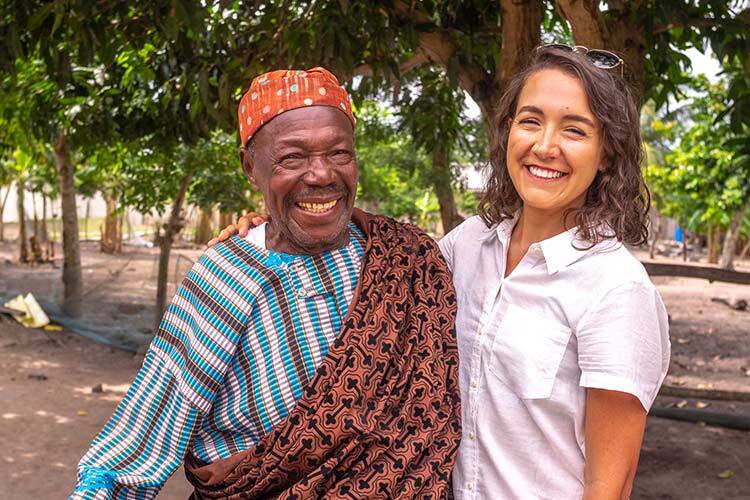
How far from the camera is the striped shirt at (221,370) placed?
1.63m

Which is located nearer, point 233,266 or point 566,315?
point 566,315

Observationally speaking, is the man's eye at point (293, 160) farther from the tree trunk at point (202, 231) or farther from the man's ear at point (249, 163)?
the tree trunk at point (202, 231)

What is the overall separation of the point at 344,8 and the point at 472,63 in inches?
32.4

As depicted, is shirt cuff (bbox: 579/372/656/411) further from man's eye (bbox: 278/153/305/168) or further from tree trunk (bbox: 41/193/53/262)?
tree trunk (bbox: 41/193/53/262)

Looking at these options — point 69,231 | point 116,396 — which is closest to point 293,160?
point 116,396

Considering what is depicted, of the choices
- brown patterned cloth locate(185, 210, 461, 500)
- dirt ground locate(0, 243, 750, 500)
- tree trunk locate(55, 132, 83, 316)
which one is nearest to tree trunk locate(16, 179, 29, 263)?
dirt ground locate(0, 243, 750, 500)

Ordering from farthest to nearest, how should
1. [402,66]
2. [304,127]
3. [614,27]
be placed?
1. [402,66]
2. [614,27]
3. [304,127]

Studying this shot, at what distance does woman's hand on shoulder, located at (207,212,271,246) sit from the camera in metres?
1.88

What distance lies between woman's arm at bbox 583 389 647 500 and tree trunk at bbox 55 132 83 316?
9744 mm

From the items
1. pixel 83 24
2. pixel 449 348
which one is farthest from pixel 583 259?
pixel 83 24

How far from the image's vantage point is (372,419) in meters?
→ 1.55

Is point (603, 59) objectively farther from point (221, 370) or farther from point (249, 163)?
point (221, 370)

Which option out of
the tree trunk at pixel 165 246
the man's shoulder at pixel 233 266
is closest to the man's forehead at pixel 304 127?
the man's shoulder at pixel 233 266

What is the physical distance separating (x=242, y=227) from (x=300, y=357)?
1.36ft
